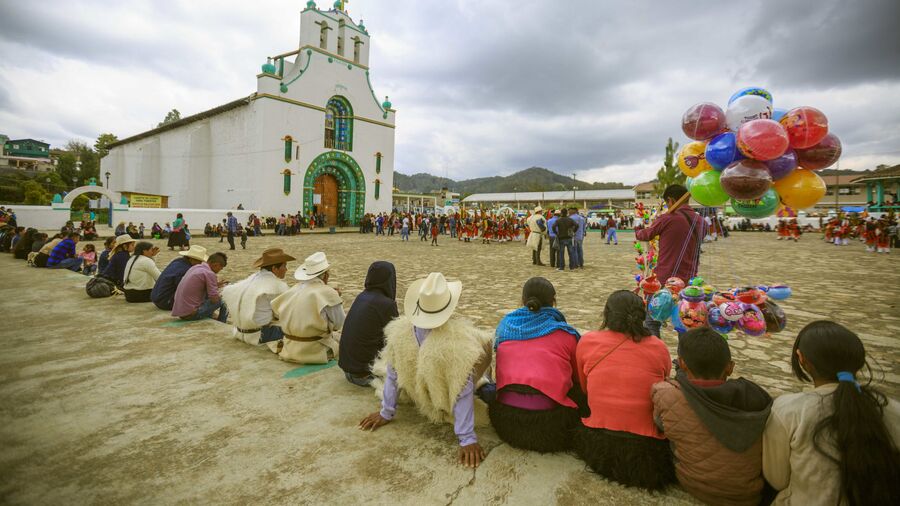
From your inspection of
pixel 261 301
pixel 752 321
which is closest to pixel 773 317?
pixel 752 321

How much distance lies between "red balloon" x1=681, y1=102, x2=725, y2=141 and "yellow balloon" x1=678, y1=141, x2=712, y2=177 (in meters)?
0.23

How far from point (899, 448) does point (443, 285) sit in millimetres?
2169

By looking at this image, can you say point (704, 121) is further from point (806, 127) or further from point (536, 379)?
point (536, 379)

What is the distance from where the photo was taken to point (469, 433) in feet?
8.38

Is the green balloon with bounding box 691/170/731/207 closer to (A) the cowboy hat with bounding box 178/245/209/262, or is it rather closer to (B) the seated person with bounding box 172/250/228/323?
(B) the seated person with bounding box 172/250/228/323

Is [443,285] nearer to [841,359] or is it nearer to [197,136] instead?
[841,359]

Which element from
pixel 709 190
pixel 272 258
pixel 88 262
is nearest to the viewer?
pixel 709 190

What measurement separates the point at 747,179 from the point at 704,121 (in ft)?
2.14

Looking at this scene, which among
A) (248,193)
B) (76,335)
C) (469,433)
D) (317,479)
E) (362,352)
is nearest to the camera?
(317,479)

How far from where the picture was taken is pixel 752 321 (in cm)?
301

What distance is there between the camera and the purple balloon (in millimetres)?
3162

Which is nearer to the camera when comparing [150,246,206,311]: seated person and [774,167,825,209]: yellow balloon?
[774,167,825,209]: yellow balloon

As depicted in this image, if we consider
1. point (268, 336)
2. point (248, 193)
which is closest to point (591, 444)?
point (268, 336)

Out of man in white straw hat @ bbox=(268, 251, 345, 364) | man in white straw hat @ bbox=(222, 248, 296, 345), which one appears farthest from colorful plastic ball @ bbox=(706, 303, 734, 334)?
man in white straw hat @ bbox=(222, 248, 296, 345)
